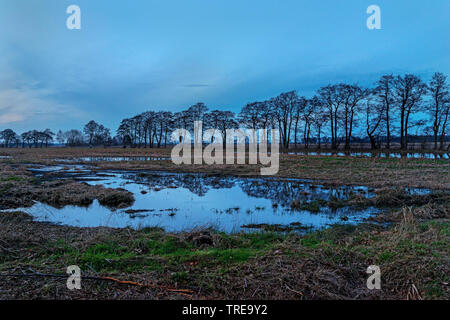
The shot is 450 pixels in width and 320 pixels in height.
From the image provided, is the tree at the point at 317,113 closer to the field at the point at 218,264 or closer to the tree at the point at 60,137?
the field at the point at 218,264

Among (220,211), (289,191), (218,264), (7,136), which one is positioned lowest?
(220,211)

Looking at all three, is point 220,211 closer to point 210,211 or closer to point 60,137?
point 210,211

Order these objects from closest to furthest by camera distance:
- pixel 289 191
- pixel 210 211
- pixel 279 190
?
pixel 210 211 < pixel 289 191 < pixel 279 190

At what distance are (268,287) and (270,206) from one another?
27.9 ft

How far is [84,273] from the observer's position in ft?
15.9

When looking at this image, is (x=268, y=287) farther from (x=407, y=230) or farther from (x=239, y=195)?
(x=239, y=195)

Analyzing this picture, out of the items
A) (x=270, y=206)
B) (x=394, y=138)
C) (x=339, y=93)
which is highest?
(x=339, y=93)

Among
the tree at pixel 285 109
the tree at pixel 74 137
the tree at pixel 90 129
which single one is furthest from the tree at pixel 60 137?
the tree at pixel 285 109

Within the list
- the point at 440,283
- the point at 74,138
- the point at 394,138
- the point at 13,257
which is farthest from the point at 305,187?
the point at 74,138

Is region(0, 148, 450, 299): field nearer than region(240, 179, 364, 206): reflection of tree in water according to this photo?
Yes

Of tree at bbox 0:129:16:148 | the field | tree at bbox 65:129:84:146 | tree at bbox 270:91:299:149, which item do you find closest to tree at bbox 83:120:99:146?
tree at bbox 65:129:84:146

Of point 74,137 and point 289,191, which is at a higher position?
point 74,137

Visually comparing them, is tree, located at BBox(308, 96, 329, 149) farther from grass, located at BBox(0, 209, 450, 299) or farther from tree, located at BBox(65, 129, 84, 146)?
tree, located at BBox(65, 129, 84, 146)

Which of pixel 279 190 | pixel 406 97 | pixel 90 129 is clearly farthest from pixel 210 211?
pixel 90 129
